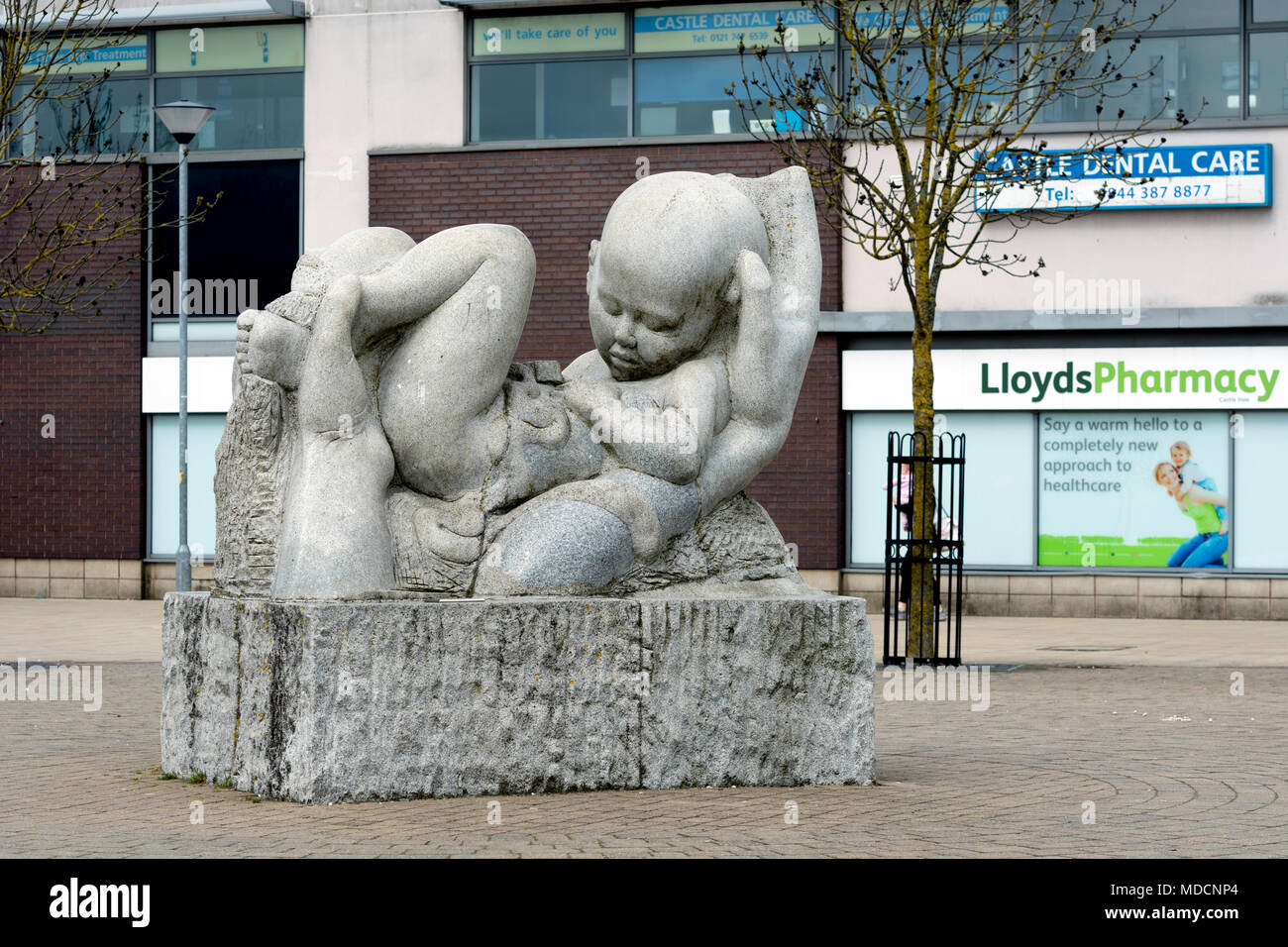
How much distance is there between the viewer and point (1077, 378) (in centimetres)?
1958

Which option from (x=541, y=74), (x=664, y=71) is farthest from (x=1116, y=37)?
(x=541, y=74)

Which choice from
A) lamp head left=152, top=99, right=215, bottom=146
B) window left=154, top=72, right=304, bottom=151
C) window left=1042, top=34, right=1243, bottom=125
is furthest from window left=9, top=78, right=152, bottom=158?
window left=1042, top=34, right=1243, bottom=125

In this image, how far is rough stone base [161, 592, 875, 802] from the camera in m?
6.62

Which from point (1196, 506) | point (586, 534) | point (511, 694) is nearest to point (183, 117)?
point (1196, 506)

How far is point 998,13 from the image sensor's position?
18688 millimetres

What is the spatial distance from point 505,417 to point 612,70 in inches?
561

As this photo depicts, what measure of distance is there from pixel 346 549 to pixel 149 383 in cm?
1599

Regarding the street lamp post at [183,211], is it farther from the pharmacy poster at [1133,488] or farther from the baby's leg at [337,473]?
the baby's leg at [337,473]

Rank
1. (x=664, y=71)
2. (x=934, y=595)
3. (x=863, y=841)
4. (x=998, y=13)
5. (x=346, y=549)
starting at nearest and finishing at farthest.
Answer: (x=863, y=841), (x=346, y=549), (x=934, y=595), (x=998, y=13), (x=664, y=71)

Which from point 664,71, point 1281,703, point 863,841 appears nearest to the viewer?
point 863,841

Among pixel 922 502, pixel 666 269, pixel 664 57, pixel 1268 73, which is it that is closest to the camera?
pixel 666 269

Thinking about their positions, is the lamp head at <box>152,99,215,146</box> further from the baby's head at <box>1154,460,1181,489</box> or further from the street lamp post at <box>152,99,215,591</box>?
the baby's head at <box>1154,460,1181,489</box>

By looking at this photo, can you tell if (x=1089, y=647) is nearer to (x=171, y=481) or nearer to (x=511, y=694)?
(x=511, y=694)

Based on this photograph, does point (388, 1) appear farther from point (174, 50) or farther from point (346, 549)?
point (346, 549)
